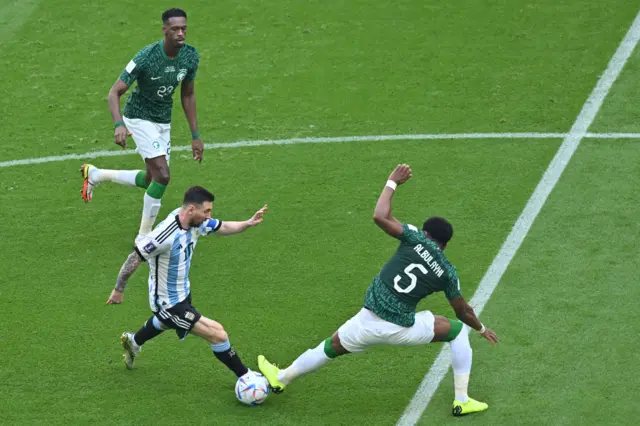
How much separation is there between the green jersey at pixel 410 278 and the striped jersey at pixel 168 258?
160 cm

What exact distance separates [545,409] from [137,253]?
3.55 metres

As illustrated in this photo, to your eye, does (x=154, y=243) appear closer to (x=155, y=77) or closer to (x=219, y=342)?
(x=219, y=342)

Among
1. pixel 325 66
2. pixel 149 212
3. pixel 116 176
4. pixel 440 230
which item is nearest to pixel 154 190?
pixel 149 212

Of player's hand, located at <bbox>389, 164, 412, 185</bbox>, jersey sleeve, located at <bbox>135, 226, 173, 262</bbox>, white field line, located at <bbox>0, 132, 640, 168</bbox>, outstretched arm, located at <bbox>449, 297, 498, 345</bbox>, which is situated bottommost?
white field line, located at <bbox>0, 132, 640, 168</bbox>

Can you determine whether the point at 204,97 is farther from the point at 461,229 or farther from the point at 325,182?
the point at 461,229

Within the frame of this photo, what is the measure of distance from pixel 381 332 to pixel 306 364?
0.75 m

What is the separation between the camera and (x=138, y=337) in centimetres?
1035

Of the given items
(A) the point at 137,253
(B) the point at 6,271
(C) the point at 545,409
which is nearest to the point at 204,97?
(B) the point at 6,271

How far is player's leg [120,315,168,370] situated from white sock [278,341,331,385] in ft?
3.66

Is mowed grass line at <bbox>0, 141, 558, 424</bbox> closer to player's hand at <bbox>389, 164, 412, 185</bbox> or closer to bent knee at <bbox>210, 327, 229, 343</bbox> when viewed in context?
bent knee at <bbox>210, 327, 229, 343</bbox>

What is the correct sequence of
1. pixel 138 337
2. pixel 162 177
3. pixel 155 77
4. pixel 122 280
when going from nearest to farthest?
pixel 138 337, pixel 122 280, pixel 155 77, pixel 162 177

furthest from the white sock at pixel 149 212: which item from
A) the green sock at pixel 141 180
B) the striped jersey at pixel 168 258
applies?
the striped jersey at pixel 168 258

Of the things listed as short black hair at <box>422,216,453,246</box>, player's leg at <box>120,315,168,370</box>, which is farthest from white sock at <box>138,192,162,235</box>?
short black hair at <box>422,216,453,246</box>

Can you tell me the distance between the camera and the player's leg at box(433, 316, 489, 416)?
9703mm
